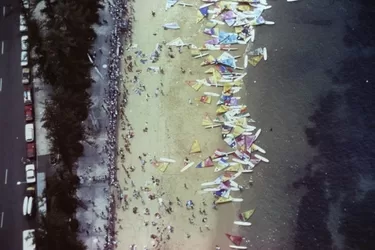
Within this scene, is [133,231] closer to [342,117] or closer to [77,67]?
[77,67]

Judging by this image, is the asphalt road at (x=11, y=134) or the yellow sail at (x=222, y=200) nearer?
the asphalt road at (x=11, y=134)

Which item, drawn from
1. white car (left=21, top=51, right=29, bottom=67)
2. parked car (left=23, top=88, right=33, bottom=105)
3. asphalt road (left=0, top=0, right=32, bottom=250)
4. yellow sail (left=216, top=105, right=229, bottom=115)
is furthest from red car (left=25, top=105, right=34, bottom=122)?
yellow sail (left=216, top=105, right=229, bottom=115)

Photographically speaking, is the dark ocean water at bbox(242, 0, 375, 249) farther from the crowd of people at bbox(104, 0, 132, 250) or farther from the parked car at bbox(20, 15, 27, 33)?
the parked car at bbox(20, 15, 27, 33)

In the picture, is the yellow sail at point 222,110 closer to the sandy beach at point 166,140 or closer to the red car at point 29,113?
the sandy beach at point 166,140

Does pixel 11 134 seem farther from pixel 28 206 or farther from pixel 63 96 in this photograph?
pixel 28 206

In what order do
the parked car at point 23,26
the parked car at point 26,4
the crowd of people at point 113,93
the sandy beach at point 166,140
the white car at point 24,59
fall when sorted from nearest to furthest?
1. the sandy beach at point 166,140
2. the crowd of people at point 113,93
3. the white car at point 24,59
4. the parked car at point 23,26
5. the parked car at point 26,4

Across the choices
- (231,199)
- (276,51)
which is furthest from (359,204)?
(276,51)

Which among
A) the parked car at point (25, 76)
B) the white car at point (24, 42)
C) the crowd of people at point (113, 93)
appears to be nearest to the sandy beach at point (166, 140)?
the crowd of people at point (113, 93)
